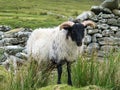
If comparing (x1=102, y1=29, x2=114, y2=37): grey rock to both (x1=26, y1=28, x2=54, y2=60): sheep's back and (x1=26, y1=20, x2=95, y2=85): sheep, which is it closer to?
(x1=26, y1=28, x2=54, y2=60): sheep's back

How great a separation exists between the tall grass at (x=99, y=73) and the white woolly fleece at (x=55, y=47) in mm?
1115

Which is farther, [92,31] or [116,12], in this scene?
[116,12]

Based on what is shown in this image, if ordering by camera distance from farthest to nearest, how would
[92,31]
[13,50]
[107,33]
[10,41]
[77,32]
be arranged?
[10,41]
[107,33]
[92,31]
[13,50]
[77,32]

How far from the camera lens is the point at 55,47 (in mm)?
11859

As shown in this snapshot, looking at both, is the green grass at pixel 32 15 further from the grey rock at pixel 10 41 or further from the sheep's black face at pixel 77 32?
the sheep's black face at pixel 77 32

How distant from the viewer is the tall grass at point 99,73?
33.2ft

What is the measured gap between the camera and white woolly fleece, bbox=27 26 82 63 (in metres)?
11.7

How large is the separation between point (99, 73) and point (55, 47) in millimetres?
1900

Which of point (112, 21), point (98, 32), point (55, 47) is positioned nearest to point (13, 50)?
point (98, 32)

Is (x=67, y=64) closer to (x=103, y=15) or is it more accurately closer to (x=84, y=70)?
(x=84, y=70)

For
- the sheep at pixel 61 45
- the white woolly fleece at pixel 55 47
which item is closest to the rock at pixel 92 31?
the white woolly fleece at pixel 55 47

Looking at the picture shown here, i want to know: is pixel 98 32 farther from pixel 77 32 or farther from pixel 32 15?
pixel 32 15

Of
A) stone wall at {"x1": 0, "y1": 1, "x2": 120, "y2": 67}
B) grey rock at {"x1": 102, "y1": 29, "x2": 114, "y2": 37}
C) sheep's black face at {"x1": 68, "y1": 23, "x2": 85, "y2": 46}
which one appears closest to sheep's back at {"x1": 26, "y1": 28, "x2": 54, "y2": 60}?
sheep's black face at {"x1": 68, "y1": 23, "x2": 85, "y2": 46}

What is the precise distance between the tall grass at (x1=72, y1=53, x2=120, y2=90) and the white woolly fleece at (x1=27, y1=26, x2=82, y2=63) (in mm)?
1115
